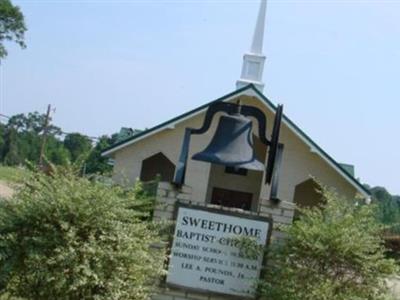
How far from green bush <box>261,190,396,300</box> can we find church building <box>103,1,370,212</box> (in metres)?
13.3

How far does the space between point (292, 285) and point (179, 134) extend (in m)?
15.9

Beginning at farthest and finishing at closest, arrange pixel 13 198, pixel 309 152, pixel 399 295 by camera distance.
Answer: pixel 309 152
pixel 399 295
pixel 13 198

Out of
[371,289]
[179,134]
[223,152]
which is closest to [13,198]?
[223,152]

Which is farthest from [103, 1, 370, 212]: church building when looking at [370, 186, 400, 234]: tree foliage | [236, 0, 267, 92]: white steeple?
[236, 0, 267, 92]: white steeple

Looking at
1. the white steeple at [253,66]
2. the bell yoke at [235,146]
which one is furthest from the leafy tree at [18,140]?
the bell yoke at [235,146]

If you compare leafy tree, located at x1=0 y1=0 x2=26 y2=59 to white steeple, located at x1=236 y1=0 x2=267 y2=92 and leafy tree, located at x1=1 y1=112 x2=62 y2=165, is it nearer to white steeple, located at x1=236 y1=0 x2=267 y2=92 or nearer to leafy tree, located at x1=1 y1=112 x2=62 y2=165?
white steeple, located at x1=236 y1=0 x2=267 y2=92

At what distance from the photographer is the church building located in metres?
22.5

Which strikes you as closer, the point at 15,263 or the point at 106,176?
the point at 15,263

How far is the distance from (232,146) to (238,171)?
1661 cm

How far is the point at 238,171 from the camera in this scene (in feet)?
85.0

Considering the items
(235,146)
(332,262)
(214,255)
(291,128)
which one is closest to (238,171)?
(291,128)

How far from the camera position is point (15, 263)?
7348mm

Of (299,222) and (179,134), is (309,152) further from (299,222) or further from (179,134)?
(299,222)

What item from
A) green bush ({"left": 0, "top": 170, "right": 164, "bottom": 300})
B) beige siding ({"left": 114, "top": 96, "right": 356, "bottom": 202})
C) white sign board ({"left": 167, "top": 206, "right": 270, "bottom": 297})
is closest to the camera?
green bush ({"left": 0, "top": 170, "right": 164, "bottom": 300})
